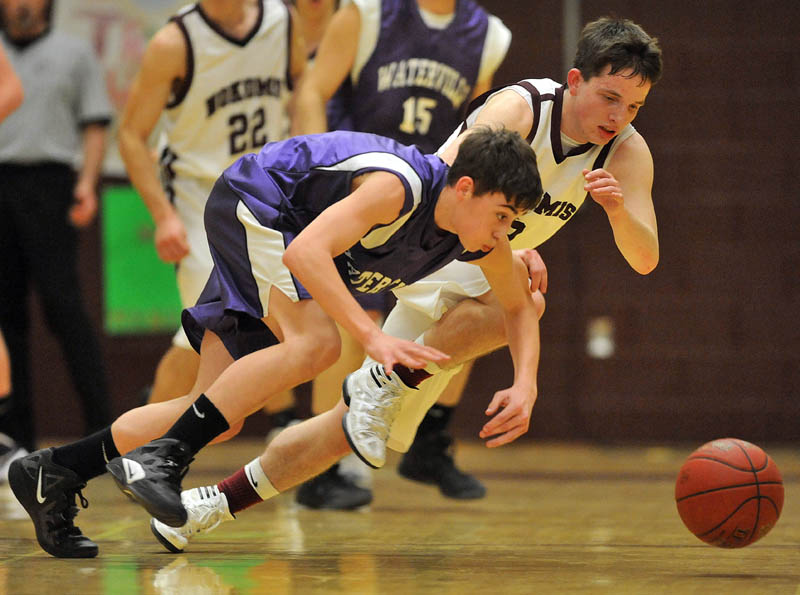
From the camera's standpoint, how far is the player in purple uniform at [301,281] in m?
2.67

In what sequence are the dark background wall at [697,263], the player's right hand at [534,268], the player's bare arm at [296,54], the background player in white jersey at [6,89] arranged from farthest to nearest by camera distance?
the dark background wall at [697,263]
the player's bare arm at [296,54]
the background player in white jersey at [6,89]
the player's right hand at [534,268]

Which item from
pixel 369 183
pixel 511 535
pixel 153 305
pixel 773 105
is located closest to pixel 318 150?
pixel 369 183

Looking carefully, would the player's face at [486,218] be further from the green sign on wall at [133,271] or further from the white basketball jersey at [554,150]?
the green sign on wall at [133,271]

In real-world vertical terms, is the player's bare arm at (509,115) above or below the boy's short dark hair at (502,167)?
above

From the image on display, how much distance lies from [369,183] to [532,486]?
7.90 feet

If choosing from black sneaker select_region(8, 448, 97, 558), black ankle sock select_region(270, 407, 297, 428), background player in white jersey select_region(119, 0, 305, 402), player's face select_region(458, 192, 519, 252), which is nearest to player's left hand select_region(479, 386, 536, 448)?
player's face select_region(458, 192, 519, 252)

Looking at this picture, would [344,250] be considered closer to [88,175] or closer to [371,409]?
[371,409]

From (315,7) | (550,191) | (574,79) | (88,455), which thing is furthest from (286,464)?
(315,7)

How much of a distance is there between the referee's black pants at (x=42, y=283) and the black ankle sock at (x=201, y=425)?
2.20 metres

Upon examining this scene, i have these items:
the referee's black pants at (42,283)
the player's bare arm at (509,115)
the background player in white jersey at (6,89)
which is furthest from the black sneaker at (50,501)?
the referee's black pants at (42,283)

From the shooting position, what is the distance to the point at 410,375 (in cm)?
308

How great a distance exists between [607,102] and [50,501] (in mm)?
Answer: 1742

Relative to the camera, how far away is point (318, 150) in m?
2.99

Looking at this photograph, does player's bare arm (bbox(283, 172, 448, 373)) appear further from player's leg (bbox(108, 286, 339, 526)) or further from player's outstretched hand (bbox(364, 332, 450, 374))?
player's leg (bbox(108, 286, 339, 526))
